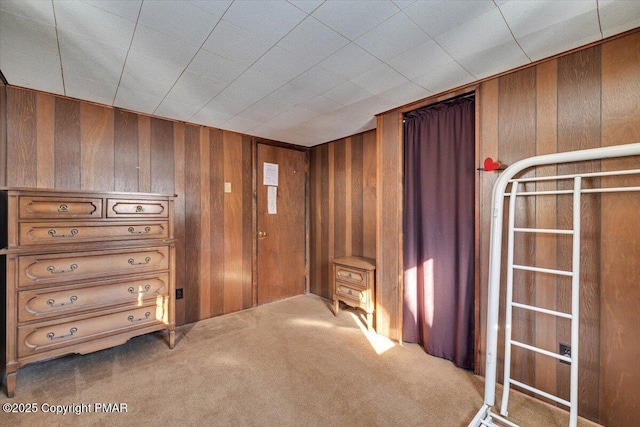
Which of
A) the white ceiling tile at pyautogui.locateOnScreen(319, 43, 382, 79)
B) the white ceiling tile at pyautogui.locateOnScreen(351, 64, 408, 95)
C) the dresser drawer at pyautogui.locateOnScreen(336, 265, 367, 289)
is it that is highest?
the white ceiling tile at pyautogui.locateOnScreen(319, 43, 382, 79)

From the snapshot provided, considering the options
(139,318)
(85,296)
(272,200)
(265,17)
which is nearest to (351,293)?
(272,200)

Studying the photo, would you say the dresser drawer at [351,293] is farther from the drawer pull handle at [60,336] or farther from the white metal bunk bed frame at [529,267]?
the drawer pull handle at [60,336]

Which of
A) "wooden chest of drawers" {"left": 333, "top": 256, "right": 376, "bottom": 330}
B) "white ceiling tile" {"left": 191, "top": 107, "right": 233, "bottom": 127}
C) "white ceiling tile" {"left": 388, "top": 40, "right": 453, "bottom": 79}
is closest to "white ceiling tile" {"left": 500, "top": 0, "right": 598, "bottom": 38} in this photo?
"white ceiling tile" {"left": 388, "top": 40, "right": 453, "bottom": 79}

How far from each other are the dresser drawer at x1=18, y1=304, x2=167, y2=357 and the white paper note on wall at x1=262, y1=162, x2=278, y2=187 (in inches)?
75.9

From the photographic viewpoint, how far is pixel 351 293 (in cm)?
295

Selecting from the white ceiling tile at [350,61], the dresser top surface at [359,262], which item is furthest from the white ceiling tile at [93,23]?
the dresser top surface at [359,262]

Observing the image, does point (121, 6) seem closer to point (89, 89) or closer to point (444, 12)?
point (89, 89)

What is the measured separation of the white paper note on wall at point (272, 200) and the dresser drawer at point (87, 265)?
59.7 inches

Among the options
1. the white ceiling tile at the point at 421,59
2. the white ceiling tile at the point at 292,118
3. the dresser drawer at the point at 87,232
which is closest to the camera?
the white ceiling tile at the point at 421,59

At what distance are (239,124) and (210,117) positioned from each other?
32cm

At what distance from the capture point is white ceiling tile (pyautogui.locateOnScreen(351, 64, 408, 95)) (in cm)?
184

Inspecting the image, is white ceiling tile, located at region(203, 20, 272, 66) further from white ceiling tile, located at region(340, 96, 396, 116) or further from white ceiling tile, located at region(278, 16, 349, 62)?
white ceiling tile, located at region(340, 96, 396, 116)

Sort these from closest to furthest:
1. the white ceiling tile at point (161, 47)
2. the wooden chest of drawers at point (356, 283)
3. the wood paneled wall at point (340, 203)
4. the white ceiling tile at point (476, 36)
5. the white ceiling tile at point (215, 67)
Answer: the white ceiling tile at point (476, 36) → the white ceiling tile at point (161, 47) → the white ceiling tile at point (215, 67) → the wooden chest of drawers at point (356, 283) → the wood paneled wall at point (340, 203)

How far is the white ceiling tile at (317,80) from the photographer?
1872 millimetres
